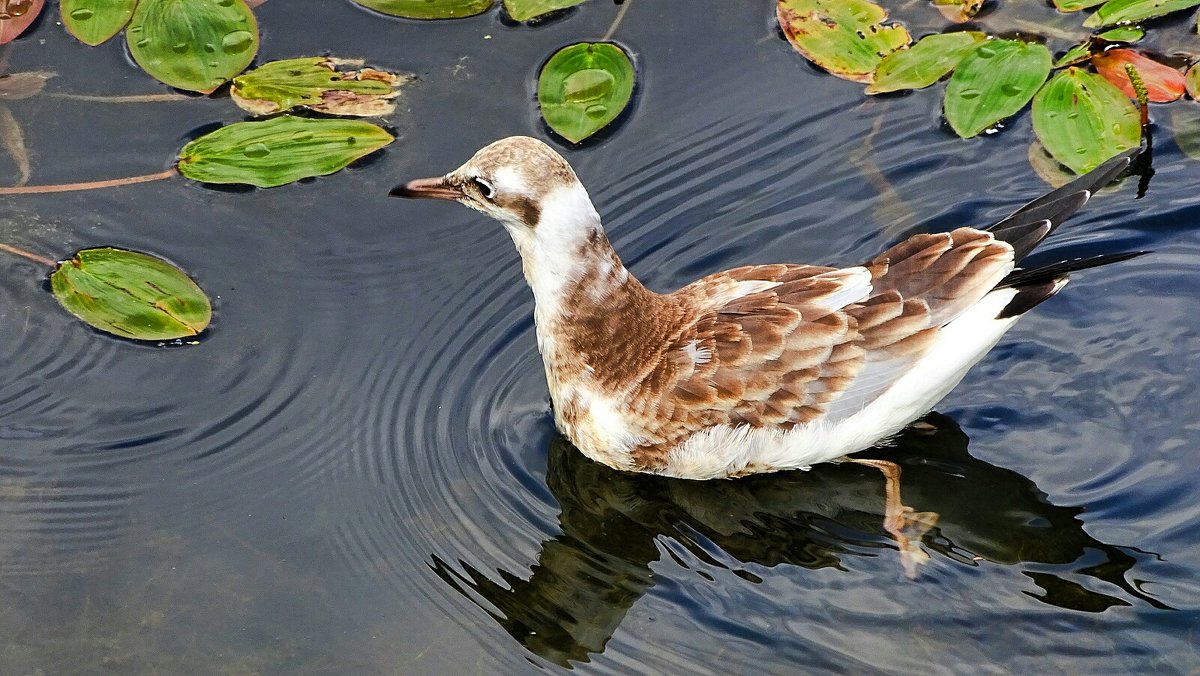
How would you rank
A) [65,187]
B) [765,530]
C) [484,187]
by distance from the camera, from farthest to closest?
[65,187] → [765,530] → [484,187]

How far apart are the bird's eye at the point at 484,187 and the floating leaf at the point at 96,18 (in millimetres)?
3108

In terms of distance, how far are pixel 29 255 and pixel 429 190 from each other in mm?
2338

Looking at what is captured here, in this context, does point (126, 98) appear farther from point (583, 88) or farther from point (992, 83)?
point (992, 83)

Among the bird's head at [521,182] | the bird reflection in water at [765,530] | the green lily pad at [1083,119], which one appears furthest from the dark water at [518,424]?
the bird's head at [521,182]

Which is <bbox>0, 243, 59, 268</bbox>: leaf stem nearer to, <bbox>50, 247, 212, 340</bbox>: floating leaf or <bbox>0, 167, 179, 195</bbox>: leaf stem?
<bbox>50, 247, 212, 340</bbox>: floating leaf

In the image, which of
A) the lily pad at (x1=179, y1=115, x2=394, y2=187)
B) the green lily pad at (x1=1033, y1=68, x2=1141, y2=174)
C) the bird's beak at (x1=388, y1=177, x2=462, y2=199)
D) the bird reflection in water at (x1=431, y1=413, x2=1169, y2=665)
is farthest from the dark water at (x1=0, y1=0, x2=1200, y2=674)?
the bird's beak at (x1=388, y1=177, x2=462, y2=199)

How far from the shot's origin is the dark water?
5.75 meters

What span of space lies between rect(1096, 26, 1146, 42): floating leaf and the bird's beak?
3821 mm

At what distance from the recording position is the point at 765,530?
6.23m

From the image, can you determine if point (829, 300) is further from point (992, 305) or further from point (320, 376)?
point (320, 376)

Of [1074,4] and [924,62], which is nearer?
[924,62]

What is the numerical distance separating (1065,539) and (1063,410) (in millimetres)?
731

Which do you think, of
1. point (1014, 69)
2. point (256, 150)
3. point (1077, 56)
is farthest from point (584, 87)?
point (1077, 56)

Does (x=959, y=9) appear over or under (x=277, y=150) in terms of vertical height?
under
